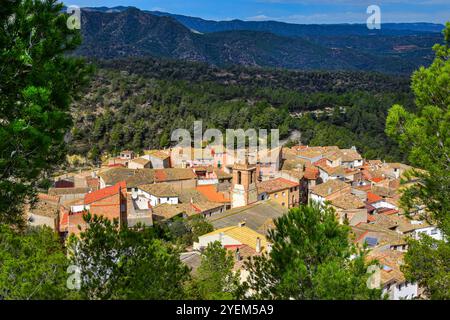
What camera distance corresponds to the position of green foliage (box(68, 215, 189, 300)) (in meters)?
7.98

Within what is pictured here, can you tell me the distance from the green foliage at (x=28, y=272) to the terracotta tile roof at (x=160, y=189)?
28.8 m

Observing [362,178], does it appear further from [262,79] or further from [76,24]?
[262,79]

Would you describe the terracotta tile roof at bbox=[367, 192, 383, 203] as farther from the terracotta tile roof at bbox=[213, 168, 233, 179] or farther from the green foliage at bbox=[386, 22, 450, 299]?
the green foliage at bbox=[386, 22, 450, 299]

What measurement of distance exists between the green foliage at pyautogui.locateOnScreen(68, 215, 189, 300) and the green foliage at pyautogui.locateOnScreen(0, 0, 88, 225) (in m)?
1.49

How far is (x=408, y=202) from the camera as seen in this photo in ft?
35.7

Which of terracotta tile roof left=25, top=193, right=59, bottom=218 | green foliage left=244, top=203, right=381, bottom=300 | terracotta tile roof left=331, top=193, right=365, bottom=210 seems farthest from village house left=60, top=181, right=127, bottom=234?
green foliage left=244, top=203, right=381, bottom=300

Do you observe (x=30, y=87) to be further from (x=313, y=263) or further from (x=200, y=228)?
(x=200, y=228)

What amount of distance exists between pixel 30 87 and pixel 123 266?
335cm

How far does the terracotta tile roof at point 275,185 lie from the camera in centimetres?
3806

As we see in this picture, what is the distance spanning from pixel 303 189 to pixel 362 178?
20.4 feet

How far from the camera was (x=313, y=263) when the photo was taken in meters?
8.10

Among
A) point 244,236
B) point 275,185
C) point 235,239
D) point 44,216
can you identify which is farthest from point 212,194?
point 235,239

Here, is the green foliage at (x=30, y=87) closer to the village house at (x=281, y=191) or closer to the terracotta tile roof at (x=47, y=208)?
the terracotta tile roof at (x=47, y=208)
